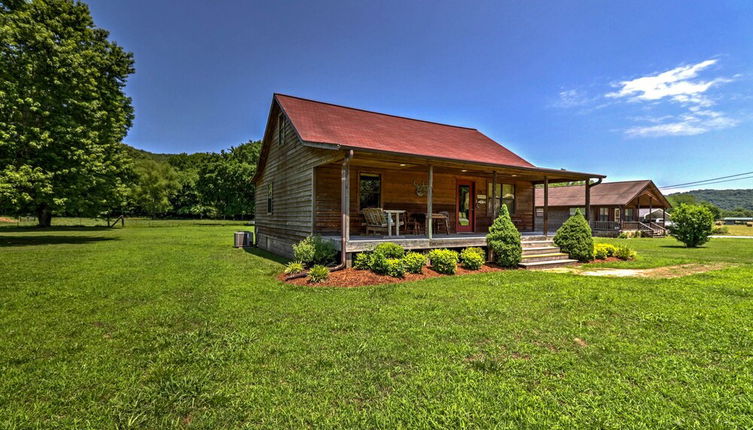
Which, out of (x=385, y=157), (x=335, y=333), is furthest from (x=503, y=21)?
(x=335, y=333)

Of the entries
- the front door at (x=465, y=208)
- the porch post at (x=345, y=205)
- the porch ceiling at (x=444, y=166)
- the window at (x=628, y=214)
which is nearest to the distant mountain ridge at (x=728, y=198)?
the window at (x=628, y=214)

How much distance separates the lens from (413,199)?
1214 centimetres

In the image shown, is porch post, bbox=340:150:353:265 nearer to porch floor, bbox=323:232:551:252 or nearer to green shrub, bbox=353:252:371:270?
porch floor, bbox=323:232:551:252

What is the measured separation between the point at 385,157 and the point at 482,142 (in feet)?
29.7

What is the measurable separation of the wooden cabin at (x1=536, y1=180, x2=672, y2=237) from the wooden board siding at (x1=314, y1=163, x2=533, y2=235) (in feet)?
60.4

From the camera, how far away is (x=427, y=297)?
19.5 ft

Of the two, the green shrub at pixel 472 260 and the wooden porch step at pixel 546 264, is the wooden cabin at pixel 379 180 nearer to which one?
the green shrub at pixel 472 260

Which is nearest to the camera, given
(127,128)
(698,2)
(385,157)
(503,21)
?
(385,157)

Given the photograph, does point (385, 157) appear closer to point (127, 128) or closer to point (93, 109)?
point (93, 109)

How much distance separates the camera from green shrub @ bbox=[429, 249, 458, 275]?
8.35 metres

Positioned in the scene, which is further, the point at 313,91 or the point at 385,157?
the point at 313,91

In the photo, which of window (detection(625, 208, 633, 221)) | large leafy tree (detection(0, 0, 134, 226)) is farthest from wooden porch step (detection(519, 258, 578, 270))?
window (detection(625, 208, 633, 221))

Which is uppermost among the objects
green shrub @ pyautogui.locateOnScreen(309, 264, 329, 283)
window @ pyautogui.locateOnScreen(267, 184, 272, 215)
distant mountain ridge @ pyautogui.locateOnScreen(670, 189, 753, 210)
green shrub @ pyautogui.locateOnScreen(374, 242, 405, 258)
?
distant mountain ridge @ pyautogui.locateOnScreen(670, 189, 753, 210)

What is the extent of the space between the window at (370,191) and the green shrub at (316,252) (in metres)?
2.81
